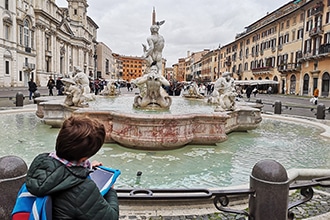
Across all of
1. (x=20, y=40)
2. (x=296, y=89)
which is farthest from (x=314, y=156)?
(x=20, y=40)

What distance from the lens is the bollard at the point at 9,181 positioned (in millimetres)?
2273

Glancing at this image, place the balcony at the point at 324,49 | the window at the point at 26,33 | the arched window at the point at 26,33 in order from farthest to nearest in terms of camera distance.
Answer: the window at the point at 26,33
the arched window at the point at 26,33
the balcony at the point at 324,49

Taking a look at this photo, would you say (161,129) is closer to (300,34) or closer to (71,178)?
(71,178)

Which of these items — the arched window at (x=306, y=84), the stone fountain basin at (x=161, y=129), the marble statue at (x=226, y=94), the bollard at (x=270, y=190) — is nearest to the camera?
the bollard at (x=270, y=190)

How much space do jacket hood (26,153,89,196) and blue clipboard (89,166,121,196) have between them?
21 centimetres

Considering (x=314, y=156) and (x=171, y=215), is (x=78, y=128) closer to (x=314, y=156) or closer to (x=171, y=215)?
(x=171, y=215)

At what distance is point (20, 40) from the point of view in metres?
39.2

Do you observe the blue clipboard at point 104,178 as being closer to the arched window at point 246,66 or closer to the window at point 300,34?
the window at point 300,34

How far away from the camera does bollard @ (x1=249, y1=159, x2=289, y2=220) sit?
2.45 meters

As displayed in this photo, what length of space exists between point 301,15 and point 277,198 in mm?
41752

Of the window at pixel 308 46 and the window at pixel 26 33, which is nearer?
the window at pixel 308 46

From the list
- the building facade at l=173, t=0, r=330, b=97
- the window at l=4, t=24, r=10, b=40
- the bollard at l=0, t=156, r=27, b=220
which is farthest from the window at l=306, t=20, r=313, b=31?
the bollard at l=0, t=156, r=27, b=220

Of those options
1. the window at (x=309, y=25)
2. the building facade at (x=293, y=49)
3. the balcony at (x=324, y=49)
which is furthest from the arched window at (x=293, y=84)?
the balcony at (x=324, y=49)

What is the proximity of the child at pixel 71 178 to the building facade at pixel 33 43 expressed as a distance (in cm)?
Answer: 3809
